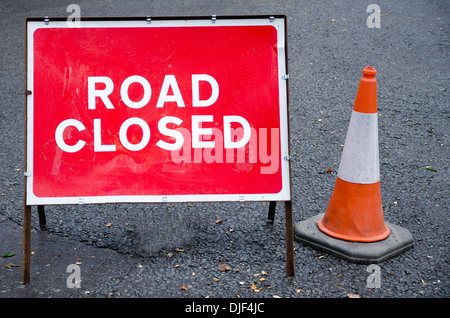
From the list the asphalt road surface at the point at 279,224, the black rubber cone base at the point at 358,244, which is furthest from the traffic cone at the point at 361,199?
the asphalt road surface at the point at 279,224

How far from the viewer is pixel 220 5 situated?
1064 centimetres

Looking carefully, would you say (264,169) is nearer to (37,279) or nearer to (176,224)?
(176,224)

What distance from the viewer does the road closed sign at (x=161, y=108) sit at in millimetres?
3795

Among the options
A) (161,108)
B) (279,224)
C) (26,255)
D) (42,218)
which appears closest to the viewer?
(26,255)

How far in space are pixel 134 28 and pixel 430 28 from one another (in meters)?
6.81

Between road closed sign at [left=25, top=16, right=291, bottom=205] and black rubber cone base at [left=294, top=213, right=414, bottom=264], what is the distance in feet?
1.84

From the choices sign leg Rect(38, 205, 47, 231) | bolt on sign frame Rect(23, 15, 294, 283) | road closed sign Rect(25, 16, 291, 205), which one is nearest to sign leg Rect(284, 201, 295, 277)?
bolt on sign frame Rect(23, 15, 294, 283)

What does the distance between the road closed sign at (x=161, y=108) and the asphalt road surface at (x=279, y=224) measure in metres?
0.52

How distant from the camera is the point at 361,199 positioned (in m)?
4.12

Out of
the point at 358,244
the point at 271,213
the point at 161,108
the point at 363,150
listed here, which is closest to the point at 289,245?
the point at 358,244

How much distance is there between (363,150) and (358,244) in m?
0.69

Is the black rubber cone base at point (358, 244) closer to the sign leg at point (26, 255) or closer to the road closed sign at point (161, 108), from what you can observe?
the road closed sign at point (161, 108)

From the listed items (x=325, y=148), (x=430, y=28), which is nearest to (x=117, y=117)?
(x=325, y=148)

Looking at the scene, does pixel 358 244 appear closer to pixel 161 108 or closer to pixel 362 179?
pixel 362 179
